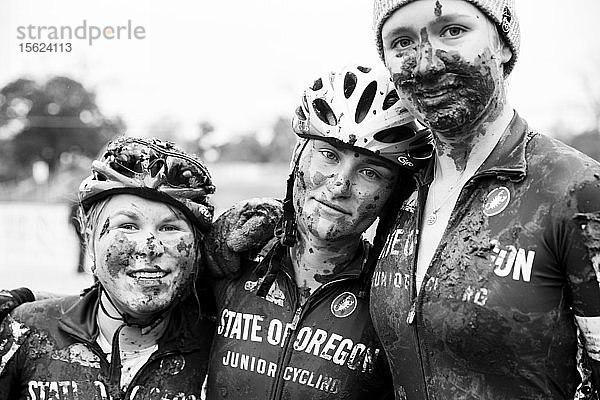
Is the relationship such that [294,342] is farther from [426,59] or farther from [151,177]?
[426,59]

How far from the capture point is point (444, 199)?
335cm

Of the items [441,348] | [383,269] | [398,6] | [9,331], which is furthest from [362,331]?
[9,331]

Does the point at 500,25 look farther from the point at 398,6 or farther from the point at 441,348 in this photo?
the point at 441,348

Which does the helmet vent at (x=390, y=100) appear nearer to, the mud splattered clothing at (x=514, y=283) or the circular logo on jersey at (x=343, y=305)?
the mud splattered clothing at (x=514, y=283)

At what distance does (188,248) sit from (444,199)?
130 cm

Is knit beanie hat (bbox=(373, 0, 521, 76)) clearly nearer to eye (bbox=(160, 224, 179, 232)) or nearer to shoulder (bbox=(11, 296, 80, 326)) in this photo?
eye (bbox=(160, 224, 179, 232))

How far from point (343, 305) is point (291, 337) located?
0.98 feet

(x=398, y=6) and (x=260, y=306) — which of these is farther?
(x=260, y=306)

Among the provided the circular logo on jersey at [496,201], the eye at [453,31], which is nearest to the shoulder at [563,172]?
the circular logo on jersey at [496,201]

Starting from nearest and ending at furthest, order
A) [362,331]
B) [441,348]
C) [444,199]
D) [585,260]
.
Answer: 1. [585,260]
2. [441,348]
3. [444,199]
4. [362,331]

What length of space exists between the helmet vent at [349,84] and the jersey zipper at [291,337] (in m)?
Answer: 0.89

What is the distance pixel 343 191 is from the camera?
12.1ft

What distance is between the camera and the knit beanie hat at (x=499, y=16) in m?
3.14

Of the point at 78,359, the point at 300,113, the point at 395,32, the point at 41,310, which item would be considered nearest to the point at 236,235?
the point at 300,113
